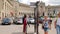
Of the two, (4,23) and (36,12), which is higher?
(36,12)

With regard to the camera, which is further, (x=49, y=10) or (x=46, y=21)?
(x=49, y=10)

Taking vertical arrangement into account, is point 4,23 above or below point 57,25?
below

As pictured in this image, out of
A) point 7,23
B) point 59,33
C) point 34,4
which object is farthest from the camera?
point 7,23

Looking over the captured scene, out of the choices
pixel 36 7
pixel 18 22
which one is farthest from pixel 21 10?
pixel 36 7

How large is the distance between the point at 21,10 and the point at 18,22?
111723 millimetres

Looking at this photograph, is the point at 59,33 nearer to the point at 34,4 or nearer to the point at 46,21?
the point at 46,21

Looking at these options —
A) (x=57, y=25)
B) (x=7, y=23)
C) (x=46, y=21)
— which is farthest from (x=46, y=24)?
(x=7, y=23)

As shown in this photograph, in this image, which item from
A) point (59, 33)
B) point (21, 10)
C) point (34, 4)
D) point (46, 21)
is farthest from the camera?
point (21, 10)

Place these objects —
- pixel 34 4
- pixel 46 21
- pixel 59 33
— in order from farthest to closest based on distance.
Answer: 1. pixel 34 4
2. pixel 46 21
3. pixel 59 33

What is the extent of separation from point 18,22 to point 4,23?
2896mm

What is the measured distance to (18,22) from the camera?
123 feet

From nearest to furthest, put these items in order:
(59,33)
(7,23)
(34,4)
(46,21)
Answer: (59,33) → (46,21) → (34,4) → (7,23)

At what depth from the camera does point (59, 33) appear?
33.1 ft

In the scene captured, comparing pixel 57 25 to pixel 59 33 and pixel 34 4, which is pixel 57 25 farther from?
pixel 34 4
